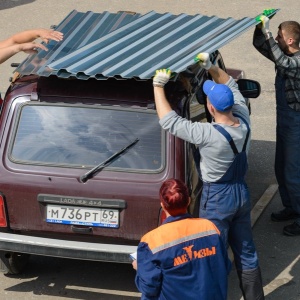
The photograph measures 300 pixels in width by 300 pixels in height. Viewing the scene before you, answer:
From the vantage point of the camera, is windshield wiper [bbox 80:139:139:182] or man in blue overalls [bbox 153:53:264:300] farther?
windshield wiper [bbox 80:139:139:182]

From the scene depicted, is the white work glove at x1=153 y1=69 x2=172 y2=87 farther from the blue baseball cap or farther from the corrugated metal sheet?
the blue baseball cap

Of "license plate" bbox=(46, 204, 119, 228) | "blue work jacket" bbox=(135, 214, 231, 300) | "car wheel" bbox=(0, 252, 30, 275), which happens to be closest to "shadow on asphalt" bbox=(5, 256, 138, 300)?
"car wheel" bbox=(0, 252, 30, 275)

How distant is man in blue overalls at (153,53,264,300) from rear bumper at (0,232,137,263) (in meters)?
0.70

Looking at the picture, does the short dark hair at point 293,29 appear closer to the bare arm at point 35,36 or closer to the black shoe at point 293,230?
the black shoe at point 293,230

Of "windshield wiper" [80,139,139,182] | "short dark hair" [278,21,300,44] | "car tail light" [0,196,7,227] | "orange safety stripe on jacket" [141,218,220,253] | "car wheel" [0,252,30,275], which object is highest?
"short dark hair" [278,21,300,44]

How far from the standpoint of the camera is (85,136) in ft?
21.1

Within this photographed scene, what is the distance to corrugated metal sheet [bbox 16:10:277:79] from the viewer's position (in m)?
6.15

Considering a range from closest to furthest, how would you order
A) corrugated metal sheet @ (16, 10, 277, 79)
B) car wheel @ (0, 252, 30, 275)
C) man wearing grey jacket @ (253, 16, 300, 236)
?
corrugated metal sheet @ (16, 10, 277, 79), car wheel @ (0, 252, 30, 275), man wearing grey jacket @ (253, 16, 300, 236)

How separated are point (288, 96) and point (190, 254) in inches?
127

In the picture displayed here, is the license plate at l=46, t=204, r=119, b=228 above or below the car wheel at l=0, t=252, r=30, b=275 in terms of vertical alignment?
above

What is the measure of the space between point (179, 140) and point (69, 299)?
168 cm

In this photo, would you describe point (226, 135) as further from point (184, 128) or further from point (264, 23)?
point (264, 23)

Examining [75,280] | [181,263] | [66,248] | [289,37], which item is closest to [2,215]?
[66,248]

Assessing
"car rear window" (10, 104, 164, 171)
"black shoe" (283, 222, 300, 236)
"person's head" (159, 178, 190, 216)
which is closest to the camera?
"person's head" (159, 178, 190, 216)
